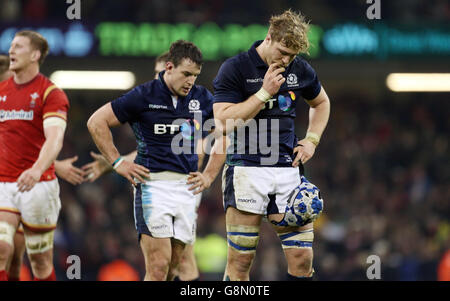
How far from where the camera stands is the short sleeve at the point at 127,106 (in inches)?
277

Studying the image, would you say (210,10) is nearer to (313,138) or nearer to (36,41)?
(36,41)

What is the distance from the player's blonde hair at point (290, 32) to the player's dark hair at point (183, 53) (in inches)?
38.5

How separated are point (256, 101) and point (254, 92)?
0.30m

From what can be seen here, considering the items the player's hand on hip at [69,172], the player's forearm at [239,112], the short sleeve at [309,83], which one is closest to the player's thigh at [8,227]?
the player's hand on hip at [69,172]

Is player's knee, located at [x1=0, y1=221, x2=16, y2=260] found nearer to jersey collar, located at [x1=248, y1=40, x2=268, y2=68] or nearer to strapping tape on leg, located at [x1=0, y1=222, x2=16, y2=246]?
strapping tape on leg, located at [x1=0, y1=222, x2=16, y2=246]

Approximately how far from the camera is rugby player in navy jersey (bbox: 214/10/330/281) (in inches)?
251

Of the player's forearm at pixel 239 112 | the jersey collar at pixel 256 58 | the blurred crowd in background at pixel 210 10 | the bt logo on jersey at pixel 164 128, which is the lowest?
the bt logo on jersey at pixel 164 128

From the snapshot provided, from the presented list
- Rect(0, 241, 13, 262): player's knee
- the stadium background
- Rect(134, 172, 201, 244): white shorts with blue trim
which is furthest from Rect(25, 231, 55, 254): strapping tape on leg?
the stadium background

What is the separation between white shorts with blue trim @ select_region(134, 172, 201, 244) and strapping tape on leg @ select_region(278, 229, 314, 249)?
1.12 meters

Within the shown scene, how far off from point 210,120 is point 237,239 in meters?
1.46

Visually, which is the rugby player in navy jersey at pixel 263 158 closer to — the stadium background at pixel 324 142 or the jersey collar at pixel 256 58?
the jersey collar at pixel 256 58

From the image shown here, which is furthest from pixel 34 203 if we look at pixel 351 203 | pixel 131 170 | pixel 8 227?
pixel 351 203
